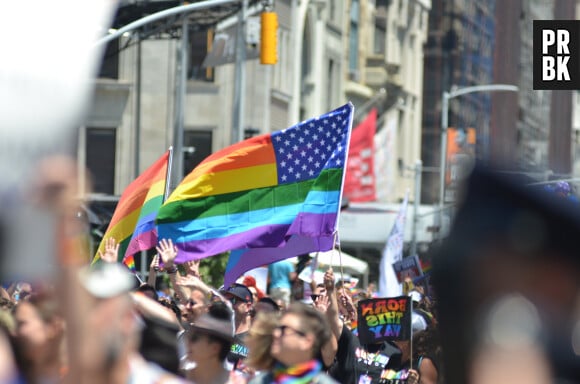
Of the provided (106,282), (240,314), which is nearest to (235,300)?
(240,314)

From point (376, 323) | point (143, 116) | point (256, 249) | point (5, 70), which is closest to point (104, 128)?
point (143, 116)

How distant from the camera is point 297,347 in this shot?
578cm

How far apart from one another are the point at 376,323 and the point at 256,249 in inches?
109

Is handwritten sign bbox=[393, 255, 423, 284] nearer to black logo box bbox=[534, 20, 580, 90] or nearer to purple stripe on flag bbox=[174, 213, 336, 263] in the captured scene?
black logo box bbox=[534, 20, 580, 90]

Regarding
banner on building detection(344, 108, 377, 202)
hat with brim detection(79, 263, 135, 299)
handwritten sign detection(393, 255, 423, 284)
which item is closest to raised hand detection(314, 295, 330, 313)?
hat with brim detection(79, 263, 135, 299)

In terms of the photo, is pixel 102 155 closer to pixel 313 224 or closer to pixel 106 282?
pixel 313 224

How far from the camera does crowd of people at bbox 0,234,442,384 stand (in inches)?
116

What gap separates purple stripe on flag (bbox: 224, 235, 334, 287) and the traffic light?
28.8ft

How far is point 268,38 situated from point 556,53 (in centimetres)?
797

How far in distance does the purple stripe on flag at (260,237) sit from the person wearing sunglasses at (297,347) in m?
6.03

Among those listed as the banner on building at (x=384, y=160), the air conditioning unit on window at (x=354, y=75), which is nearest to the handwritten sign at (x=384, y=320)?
the banner on building at (x=384, y=160)

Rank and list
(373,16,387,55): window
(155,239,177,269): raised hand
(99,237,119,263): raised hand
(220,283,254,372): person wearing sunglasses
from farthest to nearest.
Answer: (373,16,387,55): window < (155,239,177,269): raised hand < (220,283,254,372): person wearing sunglasses < (99,237,119,263): raised hand

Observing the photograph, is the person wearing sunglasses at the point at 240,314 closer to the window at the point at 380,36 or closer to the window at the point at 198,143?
the window at the point at 198,143

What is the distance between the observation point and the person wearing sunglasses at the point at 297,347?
558cm
